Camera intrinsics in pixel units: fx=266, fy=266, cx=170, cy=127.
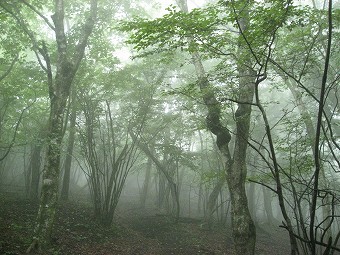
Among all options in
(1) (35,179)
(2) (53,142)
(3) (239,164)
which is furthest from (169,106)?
(2) (53,142)

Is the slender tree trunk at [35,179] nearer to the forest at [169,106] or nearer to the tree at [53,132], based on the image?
the forest at [169,106]

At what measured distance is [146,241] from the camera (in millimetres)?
10625

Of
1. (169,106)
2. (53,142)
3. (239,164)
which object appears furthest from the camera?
(169,106)

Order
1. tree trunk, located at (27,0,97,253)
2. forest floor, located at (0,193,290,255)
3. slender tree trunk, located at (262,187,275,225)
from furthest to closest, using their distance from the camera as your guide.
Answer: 1. slender tree trunk, located at (262,187,275,225)
2. forest floor, located at (0,193,290,255)
3. tree trunk, located at (27,0,97,253)

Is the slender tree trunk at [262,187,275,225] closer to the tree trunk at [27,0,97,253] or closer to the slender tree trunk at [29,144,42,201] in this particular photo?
the slender tree trunk at [29,144,42,201]

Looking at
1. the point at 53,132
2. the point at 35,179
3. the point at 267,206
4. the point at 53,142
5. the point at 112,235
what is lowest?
the point at 112,235

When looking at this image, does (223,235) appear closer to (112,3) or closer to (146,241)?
(146,241)

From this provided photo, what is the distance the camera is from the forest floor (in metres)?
7.78

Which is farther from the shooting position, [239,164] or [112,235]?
[112,235]

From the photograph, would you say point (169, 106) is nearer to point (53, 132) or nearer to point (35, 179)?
point (35, 179)

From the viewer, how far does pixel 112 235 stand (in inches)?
396

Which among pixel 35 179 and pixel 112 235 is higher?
pixel 35 179

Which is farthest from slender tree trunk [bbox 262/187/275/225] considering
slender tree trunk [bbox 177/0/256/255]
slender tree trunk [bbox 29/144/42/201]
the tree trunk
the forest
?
the tree trunk

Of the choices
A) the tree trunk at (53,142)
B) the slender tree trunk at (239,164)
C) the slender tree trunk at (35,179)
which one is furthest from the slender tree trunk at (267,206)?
the tree trunk at (53,142)
